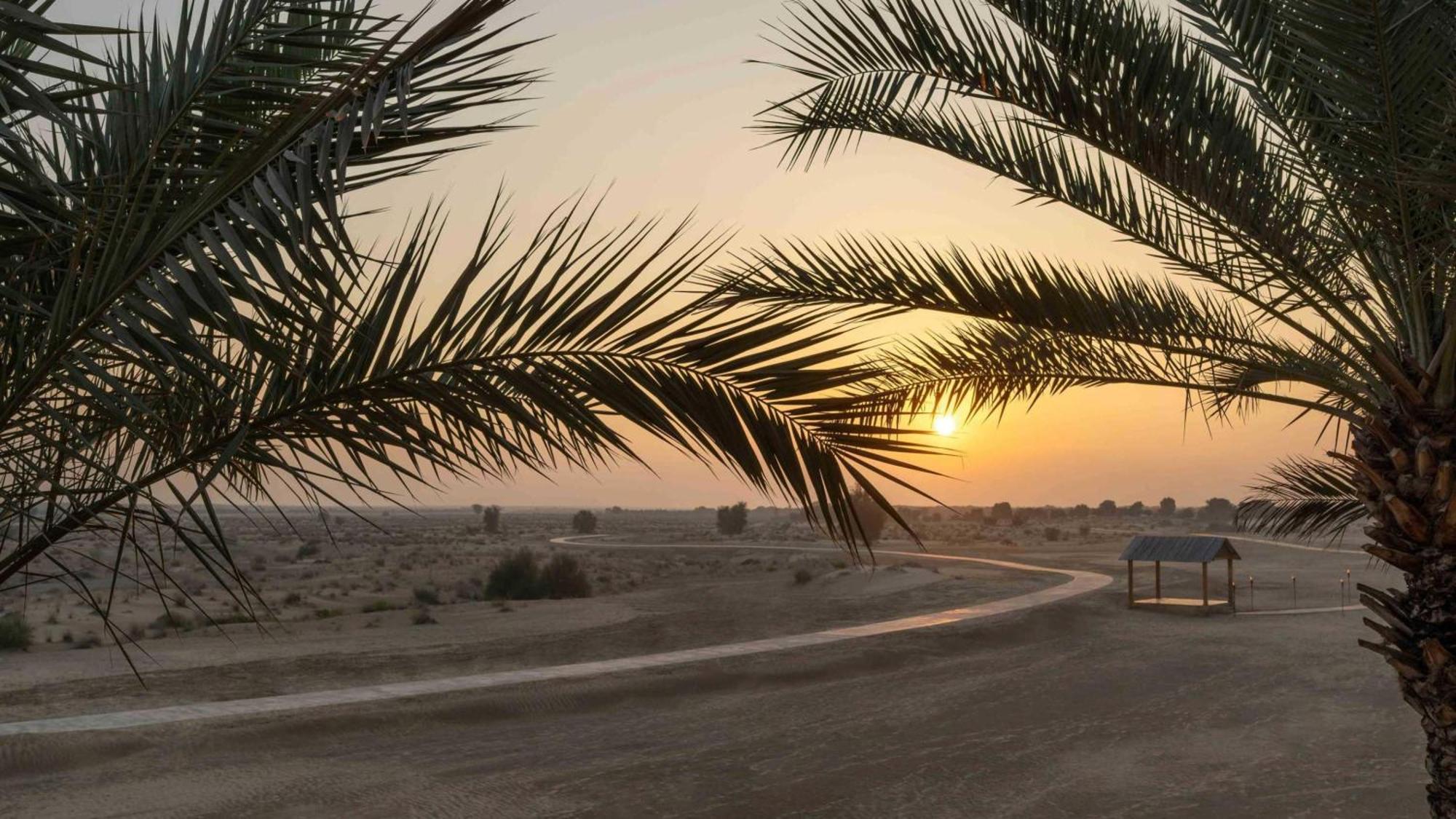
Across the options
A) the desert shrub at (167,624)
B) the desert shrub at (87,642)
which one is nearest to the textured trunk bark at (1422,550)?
the desert shrub at (87,642)

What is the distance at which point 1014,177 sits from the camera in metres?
A: 7.49

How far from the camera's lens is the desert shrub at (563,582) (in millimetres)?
32406

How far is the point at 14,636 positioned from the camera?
21.0 metres

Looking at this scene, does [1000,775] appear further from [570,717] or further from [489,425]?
[489,425]

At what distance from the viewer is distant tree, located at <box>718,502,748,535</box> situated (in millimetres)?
76312

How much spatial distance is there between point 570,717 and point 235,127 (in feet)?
38.5

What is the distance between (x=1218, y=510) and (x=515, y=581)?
311 ft

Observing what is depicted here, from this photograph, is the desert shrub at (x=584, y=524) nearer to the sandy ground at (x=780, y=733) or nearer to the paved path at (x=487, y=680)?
the paved path at (x=487, y=680)

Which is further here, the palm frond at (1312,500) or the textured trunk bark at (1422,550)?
the palm frond at (1312,500)

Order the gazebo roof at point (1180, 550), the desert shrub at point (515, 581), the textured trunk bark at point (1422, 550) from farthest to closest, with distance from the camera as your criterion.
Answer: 1. the desert shrub at point (515, 581)
2. the gazebo roof at point (1180, 550)
3. the textured trunk bark at point (1422, 550)

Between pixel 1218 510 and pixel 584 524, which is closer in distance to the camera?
pixel 584 524

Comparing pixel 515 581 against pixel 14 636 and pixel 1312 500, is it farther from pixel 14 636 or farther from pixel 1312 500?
pixel 1312 500

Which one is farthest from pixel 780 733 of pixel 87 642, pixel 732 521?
pixel 732 521

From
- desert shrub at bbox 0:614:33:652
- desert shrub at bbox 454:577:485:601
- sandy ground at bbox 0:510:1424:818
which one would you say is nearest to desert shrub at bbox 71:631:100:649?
desert shrub at bbox 0:614:33:652
